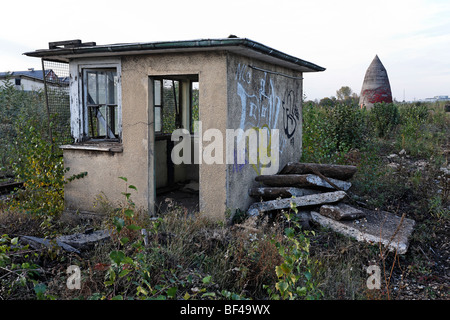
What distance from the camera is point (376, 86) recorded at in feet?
78.4

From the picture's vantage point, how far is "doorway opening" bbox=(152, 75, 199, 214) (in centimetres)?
873

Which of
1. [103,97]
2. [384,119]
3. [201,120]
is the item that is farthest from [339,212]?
[384,119]

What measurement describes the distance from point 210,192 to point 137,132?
1.75m

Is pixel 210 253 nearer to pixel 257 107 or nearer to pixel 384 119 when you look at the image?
pixel 257 107

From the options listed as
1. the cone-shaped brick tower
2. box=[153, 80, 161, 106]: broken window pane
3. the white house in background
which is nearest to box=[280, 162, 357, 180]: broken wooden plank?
box=[153, 80, 161, 106]: broken window pane

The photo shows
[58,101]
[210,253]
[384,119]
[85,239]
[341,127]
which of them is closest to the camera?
[210,253]

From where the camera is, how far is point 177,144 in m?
9.34

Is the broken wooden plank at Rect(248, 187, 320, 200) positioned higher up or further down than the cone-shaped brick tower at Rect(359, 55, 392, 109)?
further down

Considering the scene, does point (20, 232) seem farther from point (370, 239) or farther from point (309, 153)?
point (309, 153)

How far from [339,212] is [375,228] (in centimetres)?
61

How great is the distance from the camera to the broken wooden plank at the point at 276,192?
7078 millimetres

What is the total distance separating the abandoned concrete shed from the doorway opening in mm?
90

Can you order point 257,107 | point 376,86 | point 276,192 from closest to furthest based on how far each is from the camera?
point 276,192 → point 257,107 → point 376,86

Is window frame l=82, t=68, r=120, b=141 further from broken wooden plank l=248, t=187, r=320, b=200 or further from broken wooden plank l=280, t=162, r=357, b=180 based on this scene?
broken wooden plank l=280, t=162, r=357, b=180
